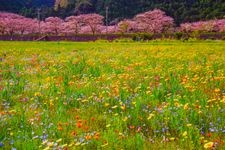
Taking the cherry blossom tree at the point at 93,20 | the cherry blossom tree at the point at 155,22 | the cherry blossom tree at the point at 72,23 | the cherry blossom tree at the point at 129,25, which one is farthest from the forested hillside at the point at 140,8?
the cherry blossom tree at the point at 129,25

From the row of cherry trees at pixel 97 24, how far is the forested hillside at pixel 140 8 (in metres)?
4.31

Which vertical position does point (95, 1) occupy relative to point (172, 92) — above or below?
above

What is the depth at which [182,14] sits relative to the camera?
329 ft

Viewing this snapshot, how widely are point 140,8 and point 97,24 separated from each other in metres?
15.2

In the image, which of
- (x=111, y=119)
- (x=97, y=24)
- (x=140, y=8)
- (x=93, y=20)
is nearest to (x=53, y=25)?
(x=93, y=20)

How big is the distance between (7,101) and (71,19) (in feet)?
356

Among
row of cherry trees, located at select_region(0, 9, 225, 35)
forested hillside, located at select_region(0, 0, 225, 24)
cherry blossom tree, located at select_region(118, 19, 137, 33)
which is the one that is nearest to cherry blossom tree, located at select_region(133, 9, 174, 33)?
row of cherry trees, located at select_region(0, 9, 225, 35)

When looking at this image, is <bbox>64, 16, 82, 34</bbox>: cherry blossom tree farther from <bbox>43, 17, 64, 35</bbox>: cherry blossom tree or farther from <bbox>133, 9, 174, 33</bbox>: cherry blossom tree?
<bbox>133, 9, 174, 33</bbox>: cherry blossom tree

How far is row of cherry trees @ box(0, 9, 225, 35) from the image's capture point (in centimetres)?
9351

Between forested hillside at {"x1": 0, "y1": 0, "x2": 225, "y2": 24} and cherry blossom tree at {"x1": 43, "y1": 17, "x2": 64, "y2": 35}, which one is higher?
forested hillside at {"x1": 0, "y1": 0, "x2": 225, "y2": 24}

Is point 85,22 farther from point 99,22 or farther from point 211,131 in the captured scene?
point 211,131

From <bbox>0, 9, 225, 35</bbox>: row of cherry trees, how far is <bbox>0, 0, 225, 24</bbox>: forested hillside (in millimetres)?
4306

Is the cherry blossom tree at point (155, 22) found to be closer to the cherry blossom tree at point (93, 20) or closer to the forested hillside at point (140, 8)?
the forested hillside at point (140, 8)

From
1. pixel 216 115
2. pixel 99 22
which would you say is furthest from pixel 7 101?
pixel 99 22
